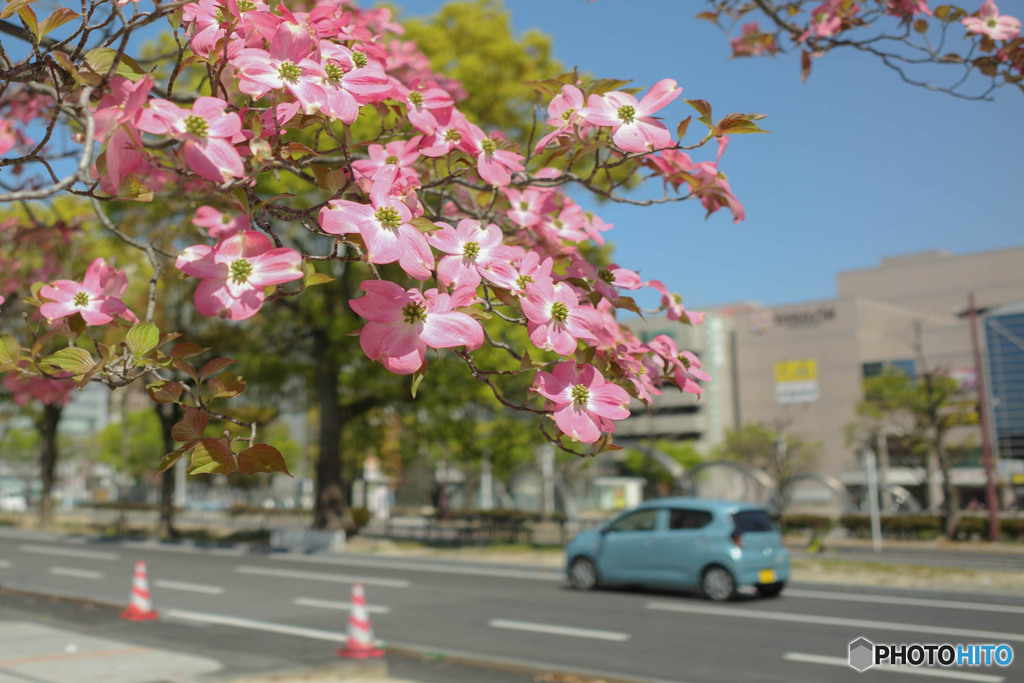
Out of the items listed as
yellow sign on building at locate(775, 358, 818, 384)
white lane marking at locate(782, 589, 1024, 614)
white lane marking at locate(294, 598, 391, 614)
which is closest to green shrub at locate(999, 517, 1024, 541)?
white lane marking at locate(782, 589, 1024, 614)

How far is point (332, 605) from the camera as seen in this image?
13.5 metres

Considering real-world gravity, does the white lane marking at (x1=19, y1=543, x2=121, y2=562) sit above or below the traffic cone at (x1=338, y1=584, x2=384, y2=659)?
below

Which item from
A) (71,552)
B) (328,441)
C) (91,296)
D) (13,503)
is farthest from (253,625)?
(13,503)

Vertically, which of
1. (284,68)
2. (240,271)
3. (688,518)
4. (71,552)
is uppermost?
(284,68)

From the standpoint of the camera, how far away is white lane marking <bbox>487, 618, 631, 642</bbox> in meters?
10.5

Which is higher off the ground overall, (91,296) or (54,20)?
(54,20)

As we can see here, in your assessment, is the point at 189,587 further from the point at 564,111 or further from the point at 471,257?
the point at 471,257

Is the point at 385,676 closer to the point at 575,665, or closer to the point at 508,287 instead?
the point at 575,665

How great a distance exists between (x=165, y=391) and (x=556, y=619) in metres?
10.6

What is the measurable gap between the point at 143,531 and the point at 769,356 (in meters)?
72.7

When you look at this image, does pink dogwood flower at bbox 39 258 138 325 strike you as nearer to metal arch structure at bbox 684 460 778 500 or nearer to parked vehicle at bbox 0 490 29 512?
metal arch structure at bbox 684 460 778 500

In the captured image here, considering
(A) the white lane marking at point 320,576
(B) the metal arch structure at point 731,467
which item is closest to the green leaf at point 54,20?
(A) the white lane marking at point 320,576

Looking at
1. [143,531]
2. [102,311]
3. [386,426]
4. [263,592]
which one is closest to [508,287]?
[102,311]

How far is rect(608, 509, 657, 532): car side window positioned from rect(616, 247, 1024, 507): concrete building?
214ft
